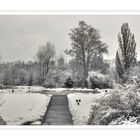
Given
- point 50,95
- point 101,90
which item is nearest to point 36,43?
point 50,95

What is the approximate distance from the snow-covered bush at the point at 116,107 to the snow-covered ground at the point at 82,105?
8cm

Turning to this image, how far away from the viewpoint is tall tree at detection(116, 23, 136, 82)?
5.52 meters

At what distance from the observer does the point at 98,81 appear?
5.58 metres

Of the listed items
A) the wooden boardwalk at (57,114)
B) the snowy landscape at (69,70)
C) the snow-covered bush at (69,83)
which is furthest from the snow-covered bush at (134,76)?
the wooden boardwalk at (57,114)

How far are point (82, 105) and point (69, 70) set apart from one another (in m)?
0.63

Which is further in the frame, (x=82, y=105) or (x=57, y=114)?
(x=82, y=105)

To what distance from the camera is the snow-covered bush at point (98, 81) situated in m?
5.57

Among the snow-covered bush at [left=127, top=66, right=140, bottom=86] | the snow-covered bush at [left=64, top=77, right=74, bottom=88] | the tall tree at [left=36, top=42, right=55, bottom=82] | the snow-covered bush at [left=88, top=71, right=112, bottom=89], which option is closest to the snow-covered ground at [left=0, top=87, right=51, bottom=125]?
the tall tree at [left=36, top=42, right=55, bottom=82]

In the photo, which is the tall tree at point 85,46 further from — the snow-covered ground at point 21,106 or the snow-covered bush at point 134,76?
the snow-covered ground at point 21,106

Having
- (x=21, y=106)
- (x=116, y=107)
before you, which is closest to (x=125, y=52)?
(x=116, y=107)

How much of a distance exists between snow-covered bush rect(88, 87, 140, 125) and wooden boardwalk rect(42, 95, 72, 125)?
1.28ft

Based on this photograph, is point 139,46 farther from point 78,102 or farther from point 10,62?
point 10,62

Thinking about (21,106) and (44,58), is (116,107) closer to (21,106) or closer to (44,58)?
(44,58)

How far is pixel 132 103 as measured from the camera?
5488 millimetres
